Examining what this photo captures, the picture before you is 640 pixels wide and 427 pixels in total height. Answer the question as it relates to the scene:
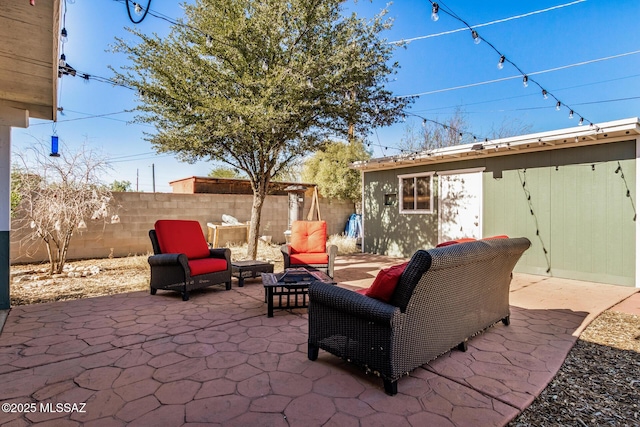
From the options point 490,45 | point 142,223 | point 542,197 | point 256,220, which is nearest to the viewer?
A: point 490,45

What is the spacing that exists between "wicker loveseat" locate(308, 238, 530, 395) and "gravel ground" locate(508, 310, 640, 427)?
0.65 m

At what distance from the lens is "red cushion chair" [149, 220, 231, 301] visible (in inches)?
168

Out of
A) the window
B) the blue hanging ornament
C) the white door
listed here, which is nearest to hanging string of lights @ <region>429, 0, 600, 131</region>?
the white door

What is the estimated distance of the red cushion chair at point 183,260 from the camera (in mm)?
4273

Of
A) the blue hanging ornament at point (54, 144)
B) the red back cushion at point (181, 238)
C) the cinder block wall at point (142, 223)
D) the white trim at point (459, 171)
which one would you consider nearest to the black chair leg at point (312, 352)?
the red back cushion at point (181, 238)

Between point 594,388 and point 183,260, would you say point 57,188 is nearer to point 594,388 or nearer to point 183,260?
point 183,260

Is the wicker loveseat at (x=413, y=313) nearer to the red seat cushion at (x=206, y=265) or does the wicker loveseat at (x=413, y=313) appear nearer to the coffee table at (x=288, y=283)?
the coffee table at (x=288, y=283)

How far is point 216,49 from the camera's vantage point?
5.70m

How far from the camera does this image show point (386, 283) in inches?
85.8

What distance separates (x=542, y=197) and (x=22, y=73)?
308 inches

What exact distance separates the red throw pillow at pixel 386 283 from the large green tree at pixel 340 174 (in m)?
9.49

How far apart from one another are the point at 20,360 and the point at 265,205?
303 inches

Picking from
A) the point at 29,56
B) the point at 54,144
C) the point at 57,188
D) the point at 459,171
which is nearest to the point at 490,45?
the point at 459,171

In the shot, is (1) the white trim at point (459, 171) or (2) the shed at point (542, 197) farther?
(1) the white trim at point (459, 171)
